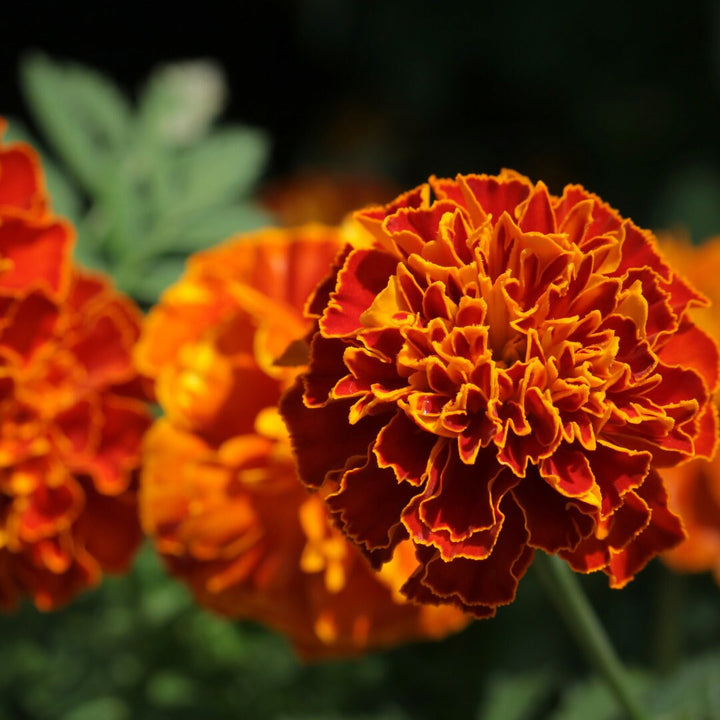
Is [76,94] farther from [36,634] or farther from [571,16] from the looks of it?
[571,16]

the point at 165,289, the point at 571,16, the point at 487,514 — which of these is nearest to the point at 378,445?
the point at 487,514

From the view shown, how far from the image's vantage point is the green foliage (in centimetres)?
129

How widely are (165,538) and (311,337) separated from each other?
13.4 inches

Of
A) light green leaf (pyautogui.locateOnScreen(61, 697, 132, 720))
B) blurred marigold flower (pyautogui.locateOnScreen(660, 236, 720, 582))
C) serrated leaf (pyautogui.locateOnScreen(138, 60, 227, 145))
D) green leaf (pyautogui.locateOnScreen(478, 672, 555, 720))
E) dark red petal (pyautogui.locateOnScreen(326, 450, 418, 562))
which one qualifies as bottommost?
light green leaf (pyautogui.locateOnScreen(61, 697, 132, 720))

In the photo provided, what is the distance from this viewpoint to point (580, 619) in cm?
85

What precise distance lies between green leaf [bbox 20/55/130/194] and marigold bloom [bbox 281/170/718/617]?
0.68m

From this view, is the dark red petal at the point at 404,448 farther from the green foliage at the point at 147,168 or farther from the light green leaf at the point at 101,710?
the light green leaf at the point at 101,710

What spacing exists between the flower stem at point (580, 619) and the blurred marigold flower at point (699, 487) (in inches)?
10.5

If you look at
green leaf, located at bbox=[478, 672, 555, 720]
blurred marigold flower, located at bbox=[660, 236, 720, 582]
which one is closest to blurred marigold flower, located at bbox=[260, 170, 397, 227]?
blurred marigold flower, located at bbox=[660, 236, 720, 582]

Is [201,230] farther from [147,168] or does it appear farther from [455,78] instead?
[455,78]

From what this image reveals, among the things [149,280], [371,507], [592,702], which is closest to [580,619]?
[371,507]

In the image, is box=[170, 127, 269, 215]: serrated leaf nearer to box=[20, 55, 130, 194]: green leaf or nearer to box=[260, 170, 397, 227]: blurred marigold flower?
box=[20, 55, 130, 194]: green leaf

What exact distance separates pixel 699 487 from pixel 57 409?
73 centimetres

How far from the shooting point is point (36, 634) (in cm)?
138
